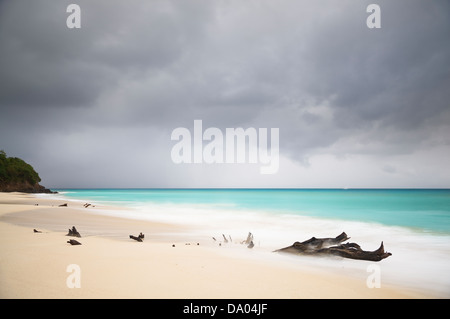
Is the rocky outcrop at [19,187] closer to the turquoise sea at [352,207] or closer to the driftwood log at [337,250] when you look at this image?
the turquoise sea at [352,207]

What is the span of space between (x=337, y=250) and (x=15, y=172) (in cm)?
7810

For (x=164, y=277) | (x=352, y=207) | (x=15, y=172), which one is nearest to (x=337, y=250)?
(x=164, y=277)

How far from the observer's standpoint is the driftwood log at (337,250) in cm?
734

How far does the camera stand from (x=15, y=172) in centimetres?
6234

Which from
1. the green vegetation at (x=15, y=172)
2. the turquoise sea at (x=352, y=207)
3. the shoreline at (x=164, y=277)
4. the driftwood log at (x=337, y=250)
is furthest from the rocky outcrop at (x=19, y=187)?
the driftwood log at (x=337, y=250)

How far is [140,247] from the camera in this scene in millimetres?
7789

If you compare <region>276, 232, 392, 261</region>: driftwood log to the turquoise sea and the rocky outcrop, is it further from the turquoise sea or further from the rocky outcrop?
the rocky outcrop

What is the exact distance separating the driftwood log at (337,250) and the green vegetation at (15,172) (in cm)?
7487

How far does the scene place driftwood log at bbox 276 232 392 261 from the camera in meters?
7.34

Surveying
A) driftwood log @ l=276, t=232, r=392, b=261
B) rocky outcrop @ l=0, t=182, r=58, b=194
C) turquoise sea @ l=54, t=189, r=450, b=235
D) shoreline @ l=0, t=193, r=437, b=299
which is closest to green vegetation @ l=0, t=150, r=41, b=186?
rocky outcrop @ l=0, t=182, r=58, b=194
